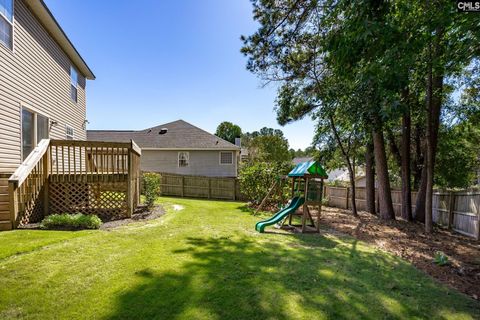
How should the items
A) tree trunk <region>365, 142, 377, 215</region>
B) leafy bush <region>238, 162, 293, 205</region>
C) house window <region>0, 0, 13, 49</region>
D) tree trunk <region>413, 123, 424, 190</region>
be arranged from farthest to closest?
tree trunk <region>413, 123, 424, 190</region> → tree trunk <region>365, 142, 377, 215</region> → leafy bush <region>238, 162, 293, 205</region> → house window <region>0, 0, 13, 49</region>

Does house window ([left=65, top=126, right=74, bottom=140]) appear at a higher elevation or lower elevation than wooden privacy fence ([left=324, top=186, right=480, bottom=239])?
higher

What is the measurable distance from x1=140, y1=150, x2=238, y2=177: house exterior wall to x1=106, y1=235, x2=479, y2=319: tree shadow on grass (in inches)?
599

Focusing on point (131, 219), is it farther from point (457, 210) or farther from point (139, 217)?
point (457, 210)

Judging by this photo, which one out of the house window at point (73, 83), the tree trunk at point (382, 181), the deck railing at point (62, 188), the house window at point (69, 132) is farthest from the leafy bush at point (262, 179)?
the house window at point (73, 83)

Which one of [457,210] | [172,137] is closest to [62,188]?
[457,210]

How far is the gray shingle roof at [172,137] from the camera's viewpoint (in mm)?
20312

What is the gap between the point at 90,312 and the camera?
270 centimetres

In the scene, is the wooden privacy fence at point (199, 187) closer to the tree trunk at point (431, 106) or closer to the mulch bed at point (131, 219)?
the mulch bed at point (131, 219)

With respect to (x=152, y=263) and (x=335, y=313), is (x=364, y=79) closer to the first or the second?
(x=335, y=313)

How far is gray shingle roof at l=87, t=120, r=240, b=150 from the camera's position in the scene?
2031 centimetres

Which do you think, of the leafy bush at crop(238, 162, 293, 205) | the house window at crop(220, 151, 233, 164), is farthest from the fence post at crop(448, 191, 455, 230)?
the house window at crop(220, 151, 233, 164)

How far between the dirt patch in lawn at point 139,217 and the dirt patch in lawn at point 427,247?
567 centimetres

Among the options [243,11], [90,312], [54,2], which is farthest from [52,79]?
[90,312]

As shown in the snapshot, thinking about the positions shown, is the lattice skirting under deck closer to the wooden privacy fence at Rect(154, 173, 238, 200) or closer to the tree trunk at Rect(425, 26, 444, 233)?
the wooden privacy fence at Rect(154, 173, 238, 200)
